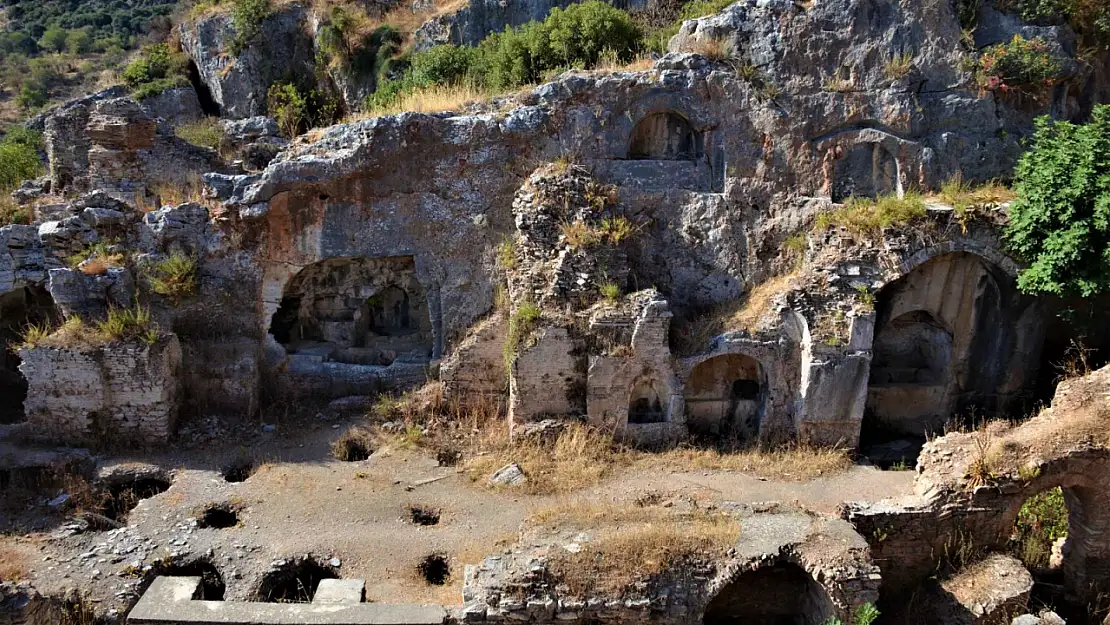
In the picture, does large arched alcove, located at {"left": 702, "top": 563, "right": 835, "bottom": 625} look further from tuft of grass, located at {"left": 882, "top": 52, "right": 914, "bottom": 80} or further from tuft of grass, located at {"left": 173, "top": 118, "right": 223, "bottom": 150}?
tuft of grass, located at {"left": 173, "top": 118, "right": 223, "bottom": 150}

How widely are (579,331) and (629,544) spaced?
385 centimetres

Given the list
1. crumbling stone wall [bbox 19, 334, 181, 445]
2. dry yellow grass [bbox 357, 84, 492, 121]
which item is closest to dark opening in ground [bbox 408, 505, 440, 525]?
crumbling stone wall [bbox 19, 334, 181, 445]

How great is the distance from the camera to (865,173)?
38.4 ft

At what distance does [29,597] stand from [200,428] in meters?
3.90

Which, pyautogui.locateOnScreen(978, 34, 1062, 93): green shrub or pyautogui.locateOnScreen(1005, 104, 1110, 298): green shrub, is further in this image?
pyautogui.locateOnScreen(978, 34, 1062, 93): green shrub

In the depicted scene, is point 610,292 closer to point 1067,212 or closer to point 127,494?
point 1067,212

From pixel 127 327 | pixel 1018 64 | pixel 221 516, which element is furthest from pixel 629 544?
pixel 1018 64

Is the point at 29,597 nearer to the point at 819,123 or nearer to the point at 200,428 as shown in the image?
the point at 200,428

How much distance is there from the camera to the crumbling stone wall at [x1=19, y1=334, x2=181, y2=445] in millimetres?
9844

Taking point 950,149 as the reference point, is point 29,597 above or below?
below

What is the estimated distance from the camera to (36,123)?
745 inches

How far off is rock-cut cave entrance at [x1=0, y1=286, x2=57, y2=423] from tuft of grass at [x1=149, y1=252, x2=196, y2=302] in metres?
1.93

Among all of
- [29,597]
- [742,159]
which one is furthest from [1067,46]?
[29,597]

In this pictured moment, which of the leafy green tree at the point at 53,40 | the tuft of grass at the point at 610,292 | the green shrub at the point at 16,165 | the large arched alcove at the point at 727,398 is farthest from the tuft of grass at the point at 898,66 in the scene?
the leafy green tree at the point at 53,40
